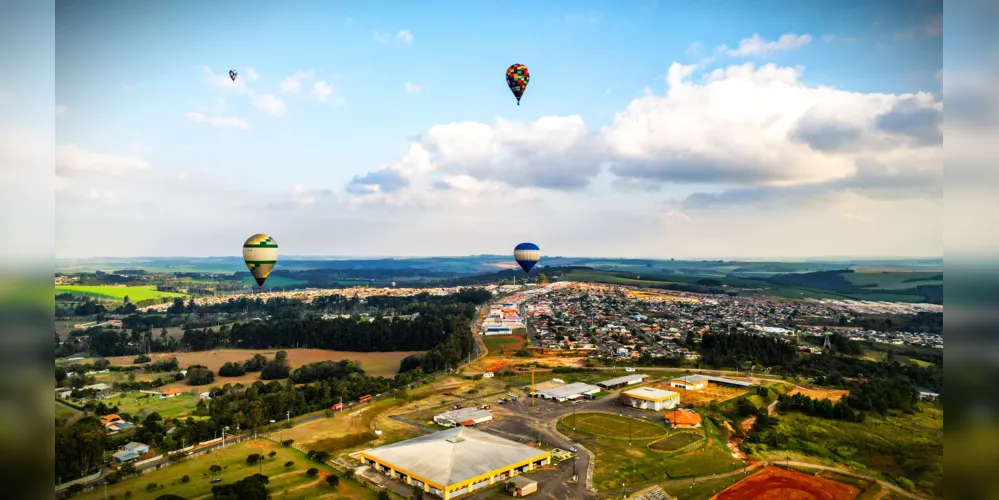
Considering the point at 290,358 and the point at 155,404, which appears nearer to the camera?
the point at 155,404

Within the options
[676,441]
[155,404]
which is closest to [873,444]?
[676,441]

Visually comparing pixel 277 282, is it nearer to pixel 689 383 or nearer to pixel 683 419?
pixel 689 383

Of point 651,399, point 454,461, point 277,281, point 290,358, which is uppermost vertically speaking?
point 277,281

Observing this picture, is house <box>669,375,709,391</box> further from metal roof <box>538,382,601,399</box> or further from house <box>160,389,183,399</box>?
house <box>160,389,183,399</box>

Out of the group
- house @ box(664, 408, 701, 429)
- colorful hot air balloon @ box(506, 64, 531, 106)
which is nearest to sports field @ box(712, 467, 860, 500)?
house @ box(664, 408, 701, 429)

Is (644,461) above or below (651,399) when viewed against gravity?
below

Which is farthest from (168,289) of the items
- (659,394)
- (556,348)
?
(659,394)

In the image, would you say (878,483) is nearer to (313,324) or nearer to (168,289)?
(313,324)
